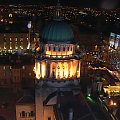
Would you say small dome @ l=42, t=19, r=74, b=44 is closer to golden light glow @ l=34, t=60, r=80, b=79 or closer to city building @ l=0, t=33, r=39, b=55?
golden light glow @ l=34, t=60, r=80, b=79

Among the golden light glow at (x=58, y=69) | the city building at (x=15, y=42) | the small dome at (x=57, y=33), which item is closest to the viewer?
the golden light glow at (x=58, y=69)

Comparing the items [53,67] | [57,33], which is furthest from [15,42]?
[53,67]

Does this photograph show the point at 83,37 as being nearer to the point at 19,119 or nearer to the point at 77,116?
the point at 19,119

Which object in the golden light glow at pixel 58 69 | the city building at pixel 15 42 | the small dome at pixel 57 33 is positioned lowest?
the city building at pixel 15 42

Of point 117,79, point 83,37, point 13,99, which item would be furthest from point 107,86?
point 83,37

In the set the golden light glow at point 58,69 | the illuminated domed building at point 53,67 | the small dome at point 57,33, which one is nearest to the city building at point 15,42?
the small dome at point 57,33

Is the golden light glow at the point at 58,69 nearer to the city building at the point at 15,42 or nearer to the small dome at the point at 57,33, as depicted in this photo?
the small dome at the point at 57,33

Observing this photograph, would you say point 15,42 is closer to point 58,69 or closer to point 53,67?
point 53,67

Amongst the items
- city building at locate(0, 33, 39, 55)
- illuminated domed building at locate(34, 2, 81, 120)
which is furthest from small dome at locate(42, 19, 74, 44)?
city building at locate(0, 33, 39, 55)

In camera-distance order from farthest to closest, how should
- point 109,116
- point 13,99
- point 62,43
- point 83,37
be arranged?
1. point 83,37
2. point 13,99
3. point 62,43
4. point 109,116
